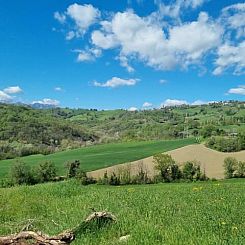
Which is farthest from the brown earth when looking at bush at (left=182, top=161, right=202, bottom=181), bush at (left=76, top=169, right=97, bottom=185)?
bush at (left=182, top=161, right=202, bottom=181)

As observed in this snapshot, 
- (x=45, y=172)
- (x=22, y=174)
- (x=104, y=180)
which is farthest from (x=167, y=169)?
(x=22, y=174)

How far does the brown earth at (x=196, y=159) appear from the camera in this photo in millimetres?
85025

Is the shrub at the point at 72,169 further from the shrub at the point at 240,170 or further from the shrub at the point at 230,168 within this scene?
the shrub at the point at 240,170

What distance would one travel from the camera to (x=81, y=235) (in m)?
9.40

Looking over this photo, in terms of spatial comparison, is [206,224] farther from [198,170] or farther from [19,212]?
[198,170]

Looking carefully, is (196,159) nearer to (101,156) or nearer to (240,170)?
(240,170)

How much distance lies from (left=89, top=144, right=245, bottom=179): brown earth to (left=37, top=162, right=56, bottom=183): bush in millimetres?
8845

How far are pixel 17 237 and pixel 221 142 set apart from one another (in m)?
114

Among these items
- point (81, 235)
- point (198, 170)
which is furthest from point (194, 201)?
point (198, 170)

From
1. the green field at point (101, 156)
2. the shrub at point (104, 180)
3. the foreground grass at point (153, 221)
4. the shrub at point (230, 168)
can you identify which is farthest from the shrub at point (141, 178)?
the foreground grass at point (153, 221)

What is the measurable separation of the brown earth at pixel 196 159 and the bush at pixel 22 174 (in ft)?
42.4

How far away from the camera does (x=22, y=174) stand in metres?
76.7

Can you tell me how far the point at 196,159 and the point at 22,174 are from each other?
4071 cm

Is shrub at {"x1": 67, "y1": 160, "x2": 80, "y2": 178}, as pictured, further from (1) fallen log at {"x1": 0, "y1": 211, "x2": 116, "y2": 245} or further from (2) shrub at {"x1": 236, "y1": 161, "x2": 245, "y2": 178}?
(1) fallen log at {"x1": 0, "y1": 211, "x2": 116, "y2": 245}
